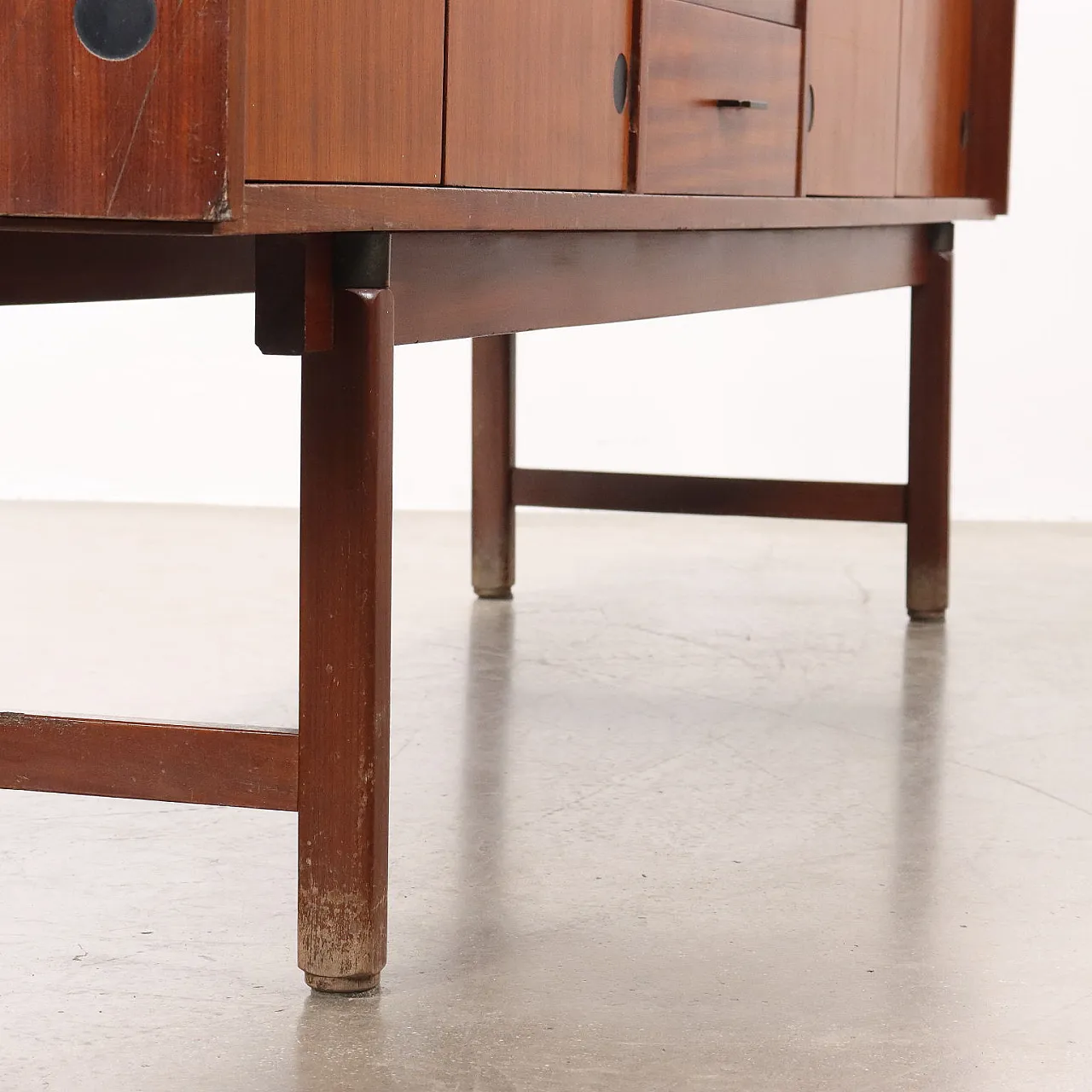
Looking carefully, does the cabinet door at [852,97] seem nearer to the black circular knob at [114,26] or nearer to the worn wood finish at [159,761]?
the worn wood finish at [159,761]

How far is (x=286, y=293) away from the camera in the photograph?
1374 millimetres

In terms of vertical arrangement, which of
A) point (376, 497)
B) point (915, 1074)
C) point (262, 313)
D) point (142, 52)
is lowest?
point (915, 1074)

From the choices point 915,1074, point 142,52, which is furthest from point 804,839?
point 142,52

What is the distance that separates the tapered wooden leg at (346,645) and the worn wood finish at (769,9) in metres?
0.75

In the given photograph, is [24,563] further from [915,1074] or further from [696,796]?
[915,1074]

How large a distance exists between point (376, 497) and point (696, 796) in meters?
0.79

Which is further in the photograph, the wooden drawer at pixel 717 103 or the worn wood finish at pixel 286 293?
the wooden drawer at pixel 717 103

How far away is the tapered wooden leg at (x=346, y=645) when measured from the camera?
56.0 inches

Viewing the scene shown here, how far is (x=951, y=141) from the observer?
121 inches

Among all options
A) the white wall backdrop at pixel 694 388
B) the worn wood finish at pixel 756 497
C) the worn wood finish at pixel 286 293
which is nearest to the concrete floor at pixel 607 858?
the worn wood finish at pixel 756 497

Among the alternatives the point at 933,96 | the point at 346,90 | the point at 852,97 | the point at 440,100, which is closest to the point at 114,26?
the point at 346,90

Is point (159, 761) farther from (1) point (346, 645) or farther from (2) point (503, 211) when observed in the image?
(2) point (503, 211)

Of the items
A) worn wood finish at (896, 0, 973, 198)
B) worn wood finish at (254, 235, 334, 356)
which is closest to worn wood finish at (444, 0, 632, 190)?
worn wood finish at (254, 235, 334, 356)

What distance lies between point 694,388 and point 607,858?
9.65 ft
